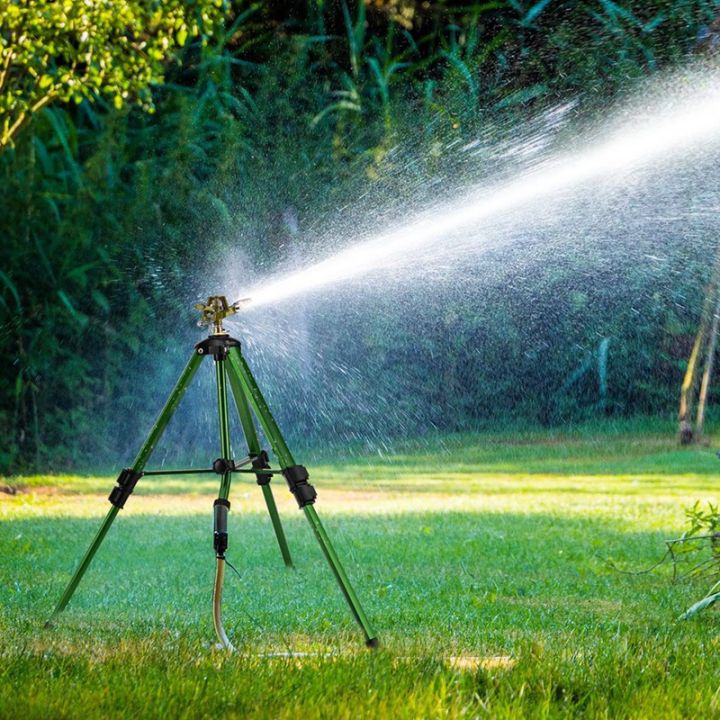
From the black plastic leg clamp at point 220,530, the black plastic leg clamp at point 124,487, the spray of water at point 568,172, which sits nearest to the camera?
the black plastic leg clamp at point 220,530

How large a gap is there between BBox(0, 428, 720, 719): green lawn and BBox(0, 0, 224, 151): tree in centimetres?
263

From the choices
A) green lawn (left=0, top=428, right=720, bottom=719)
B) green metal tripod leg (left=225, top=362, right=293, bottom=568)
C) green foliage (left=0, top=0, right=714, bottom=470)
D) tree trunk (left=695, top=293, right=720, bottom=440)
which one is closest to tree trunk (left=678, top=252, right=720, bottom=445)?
tree trunk (left=695, top=293, right=720, bottom=440)

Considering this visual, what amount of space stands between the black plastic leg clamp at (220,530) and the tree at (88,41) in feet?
15.2

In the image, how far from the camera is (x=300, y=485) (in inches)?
148

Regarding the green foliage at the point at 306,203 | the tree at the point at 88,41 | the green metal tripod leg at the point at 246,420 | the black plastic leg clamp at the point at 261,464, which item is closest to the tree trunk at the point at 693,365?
the green foliage at the point at 306,203

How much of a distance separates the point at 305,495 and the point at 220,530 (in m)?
0.26

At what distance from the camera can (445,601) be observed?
4922 mm

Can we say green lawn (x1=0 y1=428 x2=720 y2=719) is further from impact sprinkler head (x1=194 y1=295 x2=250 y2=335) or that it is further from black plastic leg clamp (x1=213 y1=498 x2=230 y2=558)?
impact sprinkler head (x1=194 y1=295 x2=250 y2=335)

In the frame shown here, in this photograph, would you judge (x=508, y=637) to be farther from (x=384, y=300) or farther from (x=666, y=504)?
(x=384, y=300)

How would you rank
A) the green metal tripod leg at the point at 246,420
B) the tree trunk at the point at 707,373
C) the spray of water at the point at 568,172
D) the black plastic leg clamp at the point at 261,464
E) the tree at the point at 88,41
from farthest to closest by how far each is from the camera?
the tree trunk at the point at 707,373 < the spray of water at the point at 568,172 < the tree at the point at 88,41 < the black plastic leg clamp at the point at 261,464 < the green metal tripod leg at the point at 246,420

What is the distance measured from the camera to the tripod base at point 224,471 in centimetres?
367

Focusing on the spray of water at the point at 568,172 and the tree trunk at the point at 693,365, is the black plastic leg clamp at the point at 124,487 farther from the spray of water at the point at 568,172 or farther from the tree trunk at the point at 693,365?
the tree trunk at the point at 693,365

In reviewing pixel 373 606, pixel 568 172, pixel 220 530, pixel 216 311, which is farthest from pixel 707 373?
pixel 220 530

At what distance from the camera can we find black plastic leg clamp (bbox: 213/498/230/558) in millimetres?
3635
